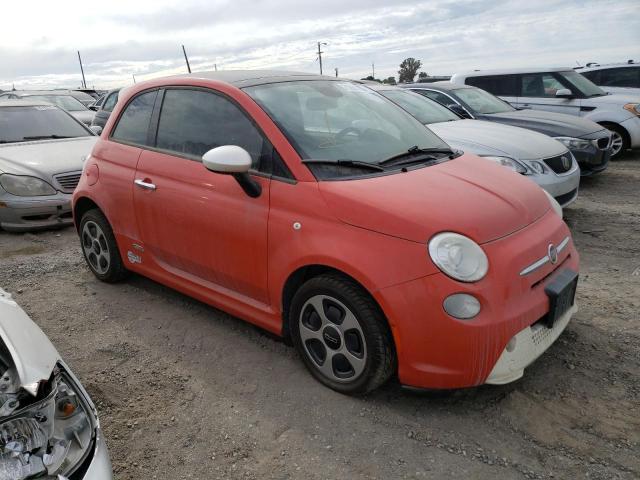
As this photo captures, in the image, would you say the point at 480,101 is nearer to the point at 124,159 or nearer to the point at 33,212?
the point at 124,159

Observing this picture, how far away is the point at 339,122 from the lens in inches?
127

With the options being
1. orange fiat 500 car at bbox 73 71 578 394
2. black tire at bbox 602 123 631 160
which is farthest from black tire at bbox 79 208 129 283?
black tire at bbox 602 123 631 160

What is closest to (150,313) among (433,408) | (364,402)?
(364,402)

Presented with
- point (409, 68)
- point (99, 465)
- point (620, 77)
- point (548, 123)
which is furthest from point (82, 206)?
point (409, 68)

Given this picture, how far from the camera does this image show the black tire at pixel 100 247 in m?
4.12

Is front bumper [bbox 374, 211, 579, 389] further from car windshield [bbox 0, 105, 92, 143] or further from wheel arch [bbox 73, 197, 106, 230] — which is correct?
car windshield [bbox 0, 105, 92, 143]

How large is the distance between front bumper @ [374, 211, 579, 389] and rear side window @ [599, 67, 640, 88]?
32.7ft

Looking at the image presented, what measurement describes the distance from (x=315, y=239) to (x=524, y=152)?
3619 millimetres

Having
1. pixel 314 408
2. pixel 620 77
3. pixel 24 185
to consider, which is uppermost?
pixel 620 77

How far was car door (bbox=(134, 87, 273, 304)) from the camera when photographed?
2.98 metres

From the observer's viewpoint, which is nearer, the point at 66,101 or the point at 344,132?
the point at 344,132

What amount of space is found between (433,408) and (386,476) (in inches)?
21.4

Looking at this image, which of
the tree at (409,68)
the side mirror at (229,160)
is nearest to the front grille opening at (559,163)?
the side mirror at (229,160)

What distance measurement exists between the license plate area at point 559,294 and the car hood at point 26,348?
225 centimetres
